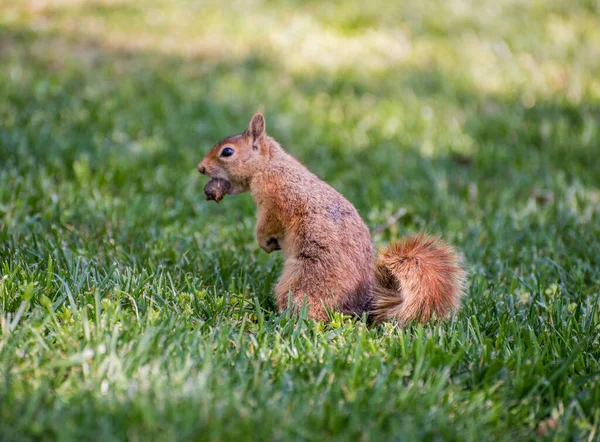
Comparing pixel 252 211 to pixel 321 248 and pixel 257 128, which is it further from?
pixel 321 248

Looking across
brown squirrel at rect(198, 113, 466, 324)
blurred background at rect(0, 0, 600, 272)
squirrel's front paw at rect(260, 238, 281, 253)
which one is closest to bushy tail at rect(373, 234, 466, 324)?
brown squirrel at rect(198, 113, 466, 324)

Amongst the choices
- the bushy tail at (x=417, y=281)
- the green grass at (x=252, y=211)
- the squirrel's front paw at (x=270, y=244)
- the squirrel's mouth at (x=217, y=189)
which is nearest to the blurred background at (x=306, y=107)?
the green grass at (x=252, y=211)

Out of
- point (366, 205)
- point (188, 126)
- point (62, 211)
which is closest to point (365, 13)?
point (188, 126)

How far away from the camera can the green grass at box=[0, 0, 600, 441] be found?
2.22m

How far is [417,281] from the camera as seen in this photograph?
2926 mm

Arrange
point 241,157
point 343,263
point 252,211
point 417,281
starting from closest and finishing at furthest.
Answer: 1. point 417,281
2. point 343,263
3. point 241,157
4. point 252,211

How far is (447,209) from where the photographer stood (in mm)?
4852

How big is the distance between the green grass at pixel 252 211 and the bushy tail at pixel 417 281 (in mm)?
124

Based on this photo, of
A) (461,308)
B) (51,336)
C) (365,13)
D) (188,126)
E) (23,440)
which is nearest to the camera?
(23,440)

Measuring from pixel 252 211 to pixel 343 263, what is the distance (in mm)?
1867

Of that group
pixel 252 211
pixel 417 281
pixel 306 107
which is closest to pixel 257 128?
pixel 417 281

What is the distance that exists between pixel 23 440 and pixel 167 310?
964 millimetres

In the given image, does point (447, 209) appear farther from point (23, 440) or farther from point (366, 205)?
point (23, 440)

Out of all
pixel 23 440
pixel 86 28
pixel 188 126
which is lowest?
pixel 23 440
